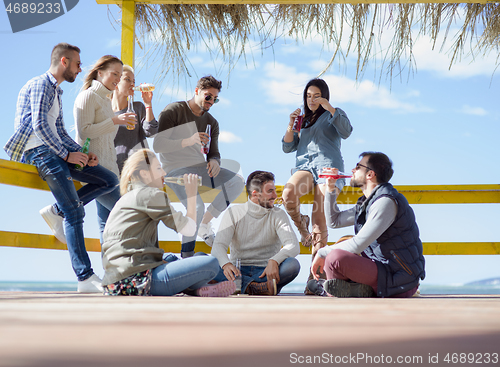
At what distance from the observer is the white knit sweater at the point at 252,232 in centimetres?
289

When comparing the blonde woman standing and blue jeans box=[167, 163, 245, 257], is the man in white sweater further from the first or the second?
the blonde woman standing

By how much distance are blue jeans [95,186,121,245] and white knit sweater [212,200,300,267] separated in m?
0.77

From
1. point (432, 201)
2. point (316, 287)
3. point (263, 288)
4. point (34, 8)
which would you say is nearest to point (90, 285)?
point (263, 288)

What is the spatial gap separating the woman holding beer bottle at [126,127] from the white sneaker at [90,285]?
89cm

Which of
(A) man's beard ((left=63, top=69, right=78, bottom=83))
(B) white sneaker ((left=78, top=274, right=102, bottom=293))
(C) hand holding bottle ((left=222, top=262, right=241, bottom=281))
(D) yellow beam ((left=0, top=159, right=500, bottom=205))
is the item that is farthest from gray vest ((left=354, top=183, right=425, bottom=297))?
(A) man's beard ((left=63, top=69, right=78, bottom=83))

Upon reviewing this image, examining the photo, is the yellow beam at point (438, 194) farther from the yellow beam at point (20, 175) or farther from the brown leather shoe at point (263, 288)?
the yellow beam at point (20, 175)

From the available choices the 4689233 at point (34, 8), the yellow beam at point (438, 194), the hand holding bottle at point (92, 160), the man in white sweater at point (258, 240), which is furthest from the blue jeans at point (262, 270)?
the 4689233 at point (34, 8)

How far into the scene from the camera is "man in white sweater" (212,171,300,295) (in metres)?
2.74

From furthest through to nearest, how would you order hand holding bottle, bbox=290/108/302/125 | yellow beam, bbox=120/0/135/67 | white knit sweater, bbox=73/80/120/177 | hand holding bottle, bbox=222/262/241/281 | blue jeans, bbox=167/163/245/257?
1. yellow beam, bbox=120/0/135/67
2. hand holding bottle, bbox=290/108/302/125
3. blue jeans, bbox=167/163/245/257
4. white knit sweater, bbox=73/80/120/177
5. hand holding bottle, bbox=222/262/241/281

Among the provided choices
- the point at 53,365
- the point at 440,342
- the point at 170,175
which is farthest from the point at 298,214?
the point at 53,365

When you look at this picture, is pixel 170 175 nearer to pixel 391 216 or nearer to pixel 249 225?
pixel 249 225

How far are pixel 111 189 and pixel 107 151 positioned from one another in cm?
28

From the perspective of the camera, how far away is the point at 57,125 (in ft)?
9.05

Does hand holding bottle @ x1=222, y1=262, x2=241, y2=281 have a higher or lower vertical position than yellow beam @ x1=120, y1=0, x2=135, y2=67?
lower
